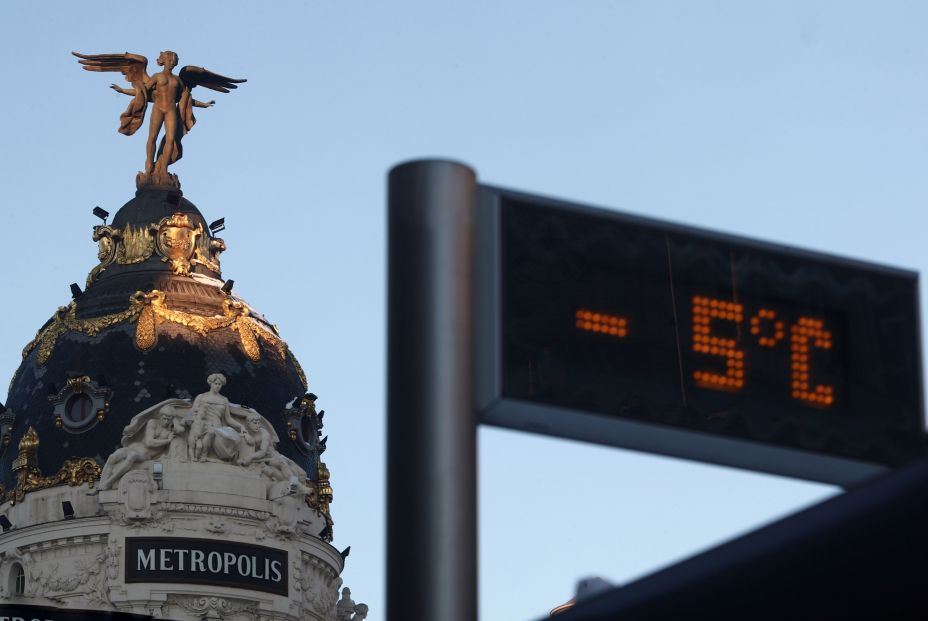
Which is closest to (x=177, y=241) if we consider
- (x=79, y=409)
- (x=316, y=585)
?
(x=79, y=409)

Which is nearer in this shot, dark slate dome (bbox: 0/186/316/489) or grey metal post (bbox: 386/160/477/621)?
grey metal post (bbox: 386/160/477/621)

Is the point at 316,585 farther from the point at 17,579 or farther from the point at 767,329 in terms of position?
the point at 767,329

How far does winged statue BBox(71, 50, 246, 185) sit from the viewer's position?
219ft

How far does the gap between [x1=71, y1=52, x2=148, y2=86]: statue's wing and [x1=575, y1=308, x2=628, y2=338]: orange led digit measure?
59.0 metres

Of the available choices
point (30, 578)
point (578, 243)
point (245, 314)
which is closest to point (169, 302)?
point (245, 314)

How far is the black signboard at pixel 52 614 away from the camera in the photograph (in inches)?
2076

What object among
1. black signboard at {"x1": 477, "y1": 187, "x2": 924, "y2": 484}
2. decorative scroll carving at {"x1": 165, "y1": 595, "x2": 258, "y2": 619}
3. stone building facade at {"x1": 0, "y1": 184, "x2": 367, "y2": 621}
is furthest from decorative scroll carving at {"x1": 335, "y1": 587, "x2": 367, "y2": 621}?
black signboard at {"x1": 477, "y1": 187, "x2": 924, "y2": 484}

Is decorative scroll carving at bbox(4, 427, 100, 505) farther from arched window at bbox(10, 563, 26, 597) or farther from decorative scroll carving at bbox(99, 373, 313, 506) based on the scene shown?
arched window at bbox(10, 563, 26, 597)

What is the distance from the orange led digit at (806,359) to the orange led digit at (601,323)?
85cm

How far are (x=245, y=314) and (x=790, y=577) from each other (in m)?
52.6

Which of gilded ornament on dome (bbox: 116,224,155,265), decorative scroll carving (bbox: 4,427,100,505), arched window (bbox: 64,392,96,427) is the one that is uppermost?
gilded ornament on dome (bbox: 116,224,155,265)

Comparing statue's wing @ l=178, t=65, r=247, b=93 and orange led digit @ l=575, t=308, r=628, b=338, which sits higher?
statue's wing @ l=178, t=65, r=247, b=93

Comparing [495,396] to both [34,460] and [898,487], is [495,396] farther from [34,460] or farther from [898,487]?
[34,460]

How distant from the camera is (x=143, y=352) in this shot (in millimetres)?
59156
